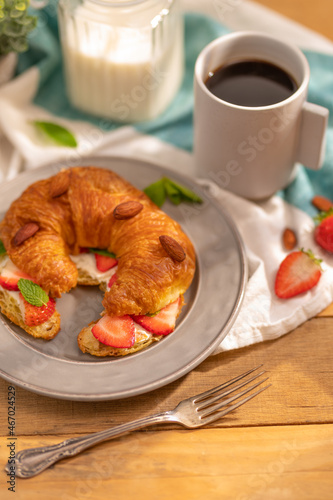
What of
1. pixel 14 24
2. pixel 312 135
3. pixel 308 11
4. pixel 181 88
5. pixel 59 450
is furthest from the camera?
pixel 308 11

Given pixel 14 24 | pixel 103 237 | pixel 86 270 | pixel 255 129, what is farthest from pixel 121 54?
pixel 86 270

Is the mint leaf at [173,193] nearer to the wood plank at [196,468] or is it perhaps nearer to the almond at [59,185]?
the almond at [59,185]

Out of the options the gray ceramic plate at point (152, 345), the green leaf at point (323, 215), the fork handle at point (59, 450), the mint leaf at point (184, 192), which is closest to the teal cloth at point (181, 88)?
the green leaf at point (323, 215)

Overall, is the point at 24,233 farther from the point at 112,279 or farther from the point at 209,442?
the point at 209,442

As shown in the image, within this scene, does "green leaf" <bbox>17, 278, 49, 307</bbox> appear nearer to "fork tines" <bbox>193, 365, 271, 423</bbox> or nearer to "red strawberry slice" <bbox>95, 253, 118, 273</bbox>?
"red strawberry slice" <bbox>95, 253, 118, 273</bbox>

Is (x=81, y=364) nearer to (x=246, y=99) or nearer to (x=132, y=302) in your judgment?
(x=132, y=302)

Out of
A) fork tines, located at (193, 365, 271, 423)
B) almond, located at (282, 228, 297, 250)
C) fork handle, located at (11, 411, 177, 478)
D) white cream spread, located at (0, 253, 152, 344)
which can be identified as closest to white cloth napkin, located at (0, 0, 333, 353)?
almond, located at (282, 228, 297, 250)
